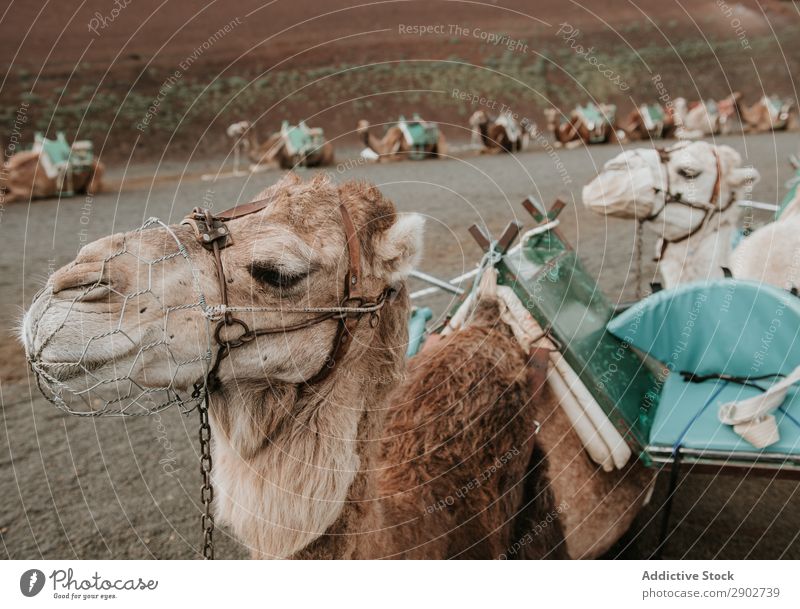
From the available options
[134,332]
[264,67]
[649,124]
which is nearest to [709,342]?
[134,332]

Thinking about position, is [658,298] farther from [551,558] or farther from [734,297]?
[551,558]

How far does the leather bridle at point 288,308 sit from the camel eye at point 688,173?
8.76 ft

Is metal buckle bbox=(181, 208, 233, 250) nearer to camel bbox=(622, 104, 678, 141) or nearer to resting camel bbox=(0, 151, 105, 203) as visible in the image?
resting camel bbox=(0, 151, 105, 203)

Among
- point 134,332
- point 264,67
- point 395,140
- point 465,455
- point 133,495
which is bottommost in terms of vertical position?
point 133,495

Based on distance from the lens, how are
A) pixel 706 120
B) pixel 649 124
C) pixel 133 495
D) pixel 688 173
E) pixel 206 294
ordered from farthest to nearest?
1. pixel 706 120
2. pixel 649 124
3. pixel 688 173
4. pixel 133 495
5. pixel 206 294

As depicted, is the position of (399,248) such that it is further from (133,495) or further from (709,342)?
(133,495)

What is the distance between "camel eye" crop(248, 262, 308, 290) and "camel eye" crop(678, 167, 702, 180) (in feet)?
9.70

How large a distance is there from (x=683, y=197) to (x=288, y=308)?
3.01 meters

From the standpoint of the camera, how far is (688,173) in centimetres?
387

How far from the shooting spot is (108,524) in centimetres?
342

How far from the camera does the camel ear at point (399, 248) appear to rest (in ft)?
5.89

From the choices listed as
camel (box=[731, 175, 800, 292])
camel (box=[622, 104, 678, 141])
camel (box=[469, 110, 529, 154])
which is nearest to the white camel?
camel (box=[731, 175, 800, 292])

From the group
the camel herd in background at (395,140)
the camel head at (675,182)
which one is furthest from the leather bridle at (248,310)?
the camel herd in background at (395,140)

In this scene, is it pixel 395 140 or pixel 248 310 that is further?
pixel 395 140
